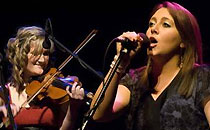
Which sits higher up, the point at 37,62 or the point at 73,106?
the point at 37,62

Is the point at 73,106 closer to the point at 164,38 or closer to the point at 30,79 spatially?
the point at 30,79

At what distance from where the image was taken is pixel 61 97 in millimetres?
2469

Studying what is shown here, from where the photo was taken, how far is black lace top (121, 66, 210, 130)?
193cm

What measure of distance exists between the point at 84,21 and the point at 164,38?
145 centimetres

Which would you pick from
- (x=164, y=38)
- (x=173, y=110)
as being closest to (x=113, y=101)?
(x=173, y=110)

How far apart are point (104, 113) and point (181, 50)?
0.54m

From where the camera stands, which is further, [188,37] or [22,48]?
[22,48]

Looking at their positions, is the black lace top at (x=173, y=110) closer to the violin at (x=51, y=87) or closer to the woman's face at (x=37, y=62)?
the violin at (x=51, y=87)

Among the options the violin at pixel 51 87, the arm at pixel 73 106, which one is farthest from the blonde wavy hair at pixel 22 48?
the arm at pixel 73 106

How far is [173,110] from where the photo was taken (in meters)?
1.97

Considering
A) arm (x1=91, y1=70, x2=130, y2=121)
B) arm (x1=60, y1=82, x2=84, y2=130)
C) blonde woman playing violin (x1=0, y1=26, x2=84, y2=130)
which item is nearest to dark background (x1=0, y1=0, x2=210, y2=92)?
blonde woman playing violin (x1=0, y1=26, x2=84, y2=130)

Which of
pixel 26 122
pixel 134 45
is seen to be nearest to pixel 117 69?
pixel 134 45

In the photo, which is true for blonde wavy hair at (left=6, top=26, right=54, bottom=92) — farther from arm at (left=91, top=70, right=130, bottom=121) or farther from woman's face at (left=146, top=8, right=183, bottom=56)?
woman's face at (left=146, top=8, right=183, bottom=56)

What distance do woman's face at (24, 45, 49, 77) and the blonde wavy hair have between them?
0.02m
